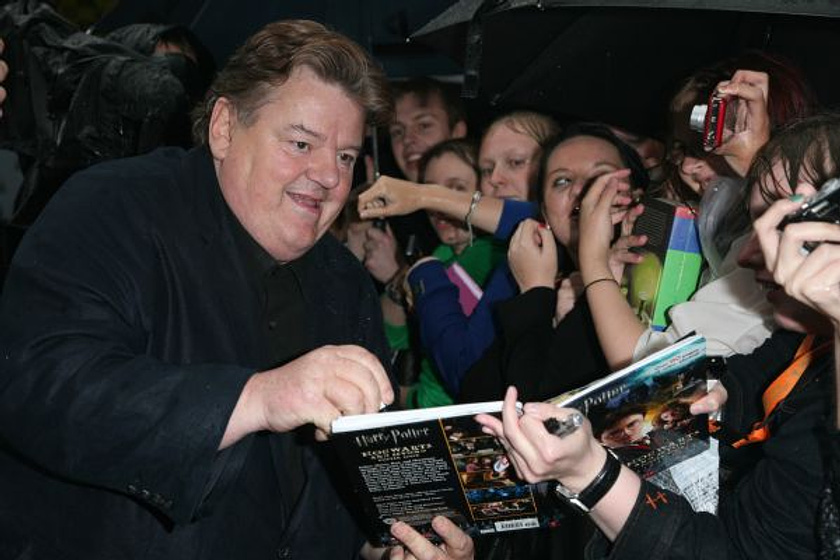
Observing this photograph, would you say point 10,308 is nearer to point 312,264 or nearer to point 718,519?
point 312,264

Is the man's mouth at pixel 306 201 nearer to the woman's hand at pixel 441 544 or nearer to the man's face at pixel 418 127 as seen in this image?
the woman's hand at pixel 441 544

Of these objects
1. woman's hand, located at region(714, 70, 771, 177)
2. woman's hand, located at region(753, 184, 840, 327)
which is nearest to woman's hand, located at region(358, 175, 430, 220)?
woman's hand, located at region(714, 70, 771, 177)

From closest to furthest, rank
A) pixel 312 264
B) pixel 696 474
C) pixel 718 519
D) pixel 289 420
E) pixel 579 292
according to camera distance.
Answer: pixel 289 420 < pixel 718 519 < pixel 696 474 < pixel 312 264 < pixel 579 292

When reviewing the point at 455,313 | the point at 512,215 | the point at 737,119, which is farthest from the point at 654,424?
the point at 512,215

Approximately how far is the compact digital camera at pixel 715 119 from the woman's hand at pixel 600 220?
38 cm

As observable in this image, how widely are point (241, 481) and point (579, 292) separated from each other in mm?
1374

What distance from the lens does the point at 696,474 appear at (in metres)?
2.22

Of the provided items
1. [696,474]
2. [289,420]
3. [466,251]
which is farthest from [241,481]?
[466,251]

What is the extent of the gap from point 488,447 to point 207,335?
718 mm

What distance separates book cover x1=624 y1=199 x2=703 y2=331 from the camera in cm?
279

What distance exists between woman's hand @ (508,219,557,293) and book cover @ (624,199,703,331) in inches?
17.8

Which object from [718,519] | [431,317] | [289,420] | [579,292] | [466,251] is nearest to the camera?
[289,420]

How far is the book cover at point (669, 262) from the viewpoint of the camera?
110 inches

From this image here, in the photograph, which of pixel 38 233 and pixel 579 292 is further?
pixel 579 292
